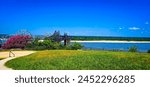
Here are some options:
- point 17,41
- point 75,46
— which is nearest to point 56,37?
point 75,46

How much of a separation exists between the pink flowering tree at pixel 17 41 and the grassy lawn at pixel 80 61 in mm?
1675

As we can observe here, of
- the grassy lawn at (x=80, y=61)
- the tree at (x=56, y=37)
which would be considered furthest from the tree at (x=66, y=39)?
the grassy lawn at (x=80, y=61)

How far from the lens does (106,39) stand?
30.5 meters

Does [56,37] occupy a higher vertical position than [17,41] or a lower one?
higher

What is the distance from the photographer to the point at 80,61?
1761 centimetres

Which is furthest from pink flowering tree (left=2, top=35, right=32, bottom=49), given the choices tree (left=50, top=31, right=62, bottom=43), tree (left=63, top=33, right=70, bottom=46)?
tree (left=63, top=33, right=70, bottom=46)

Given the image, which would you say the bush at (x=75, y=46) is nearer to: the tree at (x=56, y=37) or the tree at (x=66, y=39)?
the tree at (x=66, y=39)

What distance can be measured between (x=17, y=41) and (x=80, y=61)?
4.95 m

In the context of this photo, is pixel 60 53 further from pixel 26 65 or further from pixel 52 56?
pixel 26 65

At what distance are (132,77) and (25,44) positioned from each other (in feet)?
29.0

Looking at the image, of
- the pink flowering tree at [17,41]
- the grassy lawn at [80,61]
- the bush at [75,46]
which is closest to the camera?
the grassy lawn at [80,61]

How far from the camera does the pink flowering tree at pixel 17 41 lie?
20516mm

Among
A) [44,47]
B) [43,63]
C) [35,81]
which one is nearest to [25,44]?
[44,47]

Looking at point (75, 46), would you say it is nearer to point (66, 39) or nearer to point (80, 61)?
point (66, 39)
